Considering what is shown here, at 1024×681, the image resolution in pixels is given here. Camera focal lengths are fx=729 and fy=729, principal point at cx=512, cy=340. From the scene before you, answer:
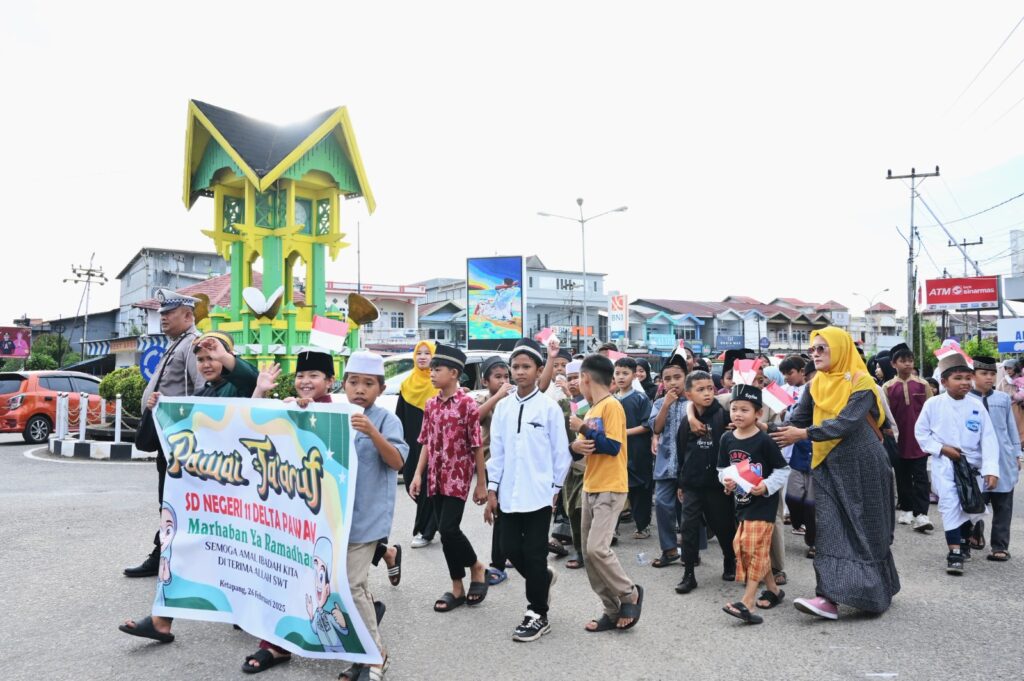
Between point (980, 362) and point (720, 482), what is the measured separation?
3.71m

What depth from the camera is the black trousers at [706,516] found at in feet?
17.3

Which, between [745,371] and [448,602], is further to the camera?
[745,371]

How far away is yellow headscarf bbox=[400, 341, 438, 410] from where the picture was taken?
23.3 feet

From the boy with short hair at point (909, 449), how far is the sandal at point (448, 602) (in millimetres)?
5070

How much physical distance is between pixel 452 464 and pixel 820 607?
2491 mm

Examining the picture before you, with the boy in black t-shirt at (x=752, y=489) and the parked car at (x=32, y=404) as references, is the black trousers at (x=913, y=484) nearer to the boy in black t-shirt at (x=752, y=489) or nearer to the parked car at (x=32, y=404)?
the boy in black t-shirt at (x=752, y=489)

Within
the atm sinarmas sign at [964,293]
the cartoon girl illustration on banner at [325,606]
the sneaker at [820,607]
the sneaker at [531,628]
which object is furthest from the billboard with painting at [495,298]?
the cartoon girl illustration on banner at [325,606]

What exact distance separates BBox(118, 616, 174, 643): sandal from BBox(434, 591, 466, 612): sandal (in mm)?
1577

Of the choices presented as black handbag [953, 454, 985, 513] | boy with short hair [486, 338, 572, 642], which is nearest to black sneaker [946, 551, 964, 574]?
black handbag [953, 454, 985, 513]

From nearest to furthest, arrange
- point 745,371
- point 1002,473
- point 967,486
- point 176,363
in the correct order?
point 176,363, point 967,486, point 1002,473, point 745,371

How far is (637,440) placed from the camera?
689cm

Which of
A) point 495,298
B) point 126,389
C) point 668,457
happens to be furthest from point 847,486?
point 495,298

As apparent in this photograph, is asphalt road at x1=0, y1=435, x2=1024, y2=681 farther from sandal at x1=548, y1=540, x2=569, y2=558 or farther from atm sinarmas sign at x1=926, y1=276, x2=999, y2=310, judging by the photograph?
atm sinarmas sign at x1=926, y1=276, x2=999, y2=310

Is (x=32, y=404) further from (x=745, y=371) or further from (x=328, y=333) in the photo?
(x=745, y=371)
